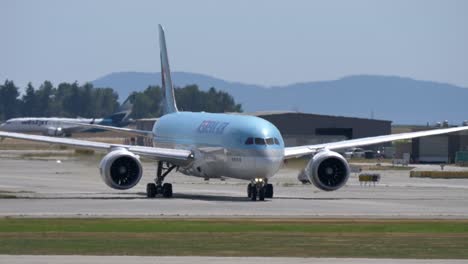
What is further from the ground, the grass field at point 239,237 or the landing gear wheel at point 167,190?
the landing gear wheel at point 167,190

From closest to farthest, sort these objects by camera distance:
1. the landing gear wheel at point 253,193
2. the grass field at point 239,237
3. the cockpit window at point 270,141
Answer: the grass field at point 239,237, the landing gear wheel at point 253,193, the cockpit window at point 270,141

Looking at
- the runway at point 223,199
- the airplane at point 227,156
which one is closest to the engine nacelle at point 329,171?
the airplane at point 227,156

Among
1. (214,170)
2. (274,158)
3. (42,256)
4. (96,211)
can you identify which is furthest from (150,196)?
(42,256)

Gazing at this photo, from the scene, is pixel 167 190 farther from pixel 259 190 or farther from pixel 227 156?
pixel 259 190

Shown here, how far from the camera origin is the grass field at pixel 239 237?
35.1m

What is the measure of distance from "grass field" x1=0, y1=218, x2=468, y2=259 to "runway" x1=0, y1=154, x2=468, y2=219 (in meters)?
3.69

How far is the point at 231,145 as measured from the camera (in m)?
59.4

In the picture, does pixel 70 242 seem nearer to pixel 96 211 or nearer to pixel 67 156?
pixel 96 211

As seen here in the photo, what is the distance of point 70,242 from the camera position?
123ft

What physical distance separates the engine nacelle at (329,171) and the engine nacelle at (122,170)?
7.80 metres

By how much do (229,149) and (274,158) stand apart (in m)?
2.75

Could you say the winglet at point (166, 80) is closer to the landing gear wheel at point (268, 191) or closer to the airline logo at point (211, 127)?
the airline logo at point (211, 127)

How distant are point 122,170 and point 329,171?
9.37m

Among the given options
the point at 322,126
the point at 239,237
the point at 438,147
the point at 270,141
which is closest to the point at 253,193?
the point at 270,141
